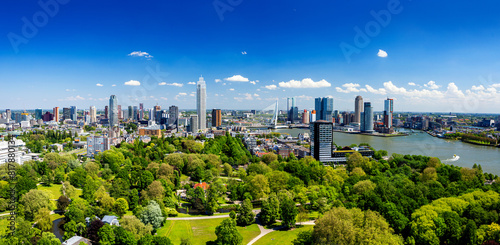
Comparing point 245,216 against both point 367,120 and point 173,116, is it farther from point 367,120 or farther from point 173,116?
point 173,116

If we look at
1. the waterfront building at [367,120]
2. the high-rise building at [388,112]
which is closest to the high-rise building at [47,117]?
the waterfront building at [367,120]

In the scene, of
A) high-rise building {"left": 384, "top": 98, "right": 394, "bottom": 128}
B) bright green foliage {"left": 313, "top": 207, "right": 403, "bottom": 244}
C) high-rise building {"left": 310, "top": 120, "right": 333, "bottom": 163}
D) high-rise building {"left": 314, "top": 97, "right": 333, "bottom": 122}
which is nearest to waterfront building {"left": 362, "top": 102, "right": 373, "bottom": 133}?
high-rise building {"left": 384, "top": 98, "right": 394, "bottom": 128}

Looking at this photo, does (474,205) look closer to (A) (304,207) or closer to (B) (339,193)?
(B) (339,193)

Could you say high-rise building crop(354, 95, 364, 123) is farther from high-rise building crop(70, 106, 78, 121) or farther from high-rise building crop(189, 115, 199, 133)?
high-rise building crop(70, 106, 78, 121)

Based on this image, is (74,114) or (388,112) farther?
(74,114)

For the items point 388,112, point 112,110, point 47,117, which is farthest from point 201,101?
point 47,117

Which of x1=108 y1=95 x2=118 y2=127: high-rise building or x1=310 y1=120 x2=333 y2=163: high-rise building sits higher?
x1=108 y1=95 x2=118 y2=127: high-rise building

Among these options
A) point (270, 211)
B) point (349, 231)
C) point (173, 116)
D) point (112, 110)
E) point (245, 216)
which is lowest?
point (245, 216)
